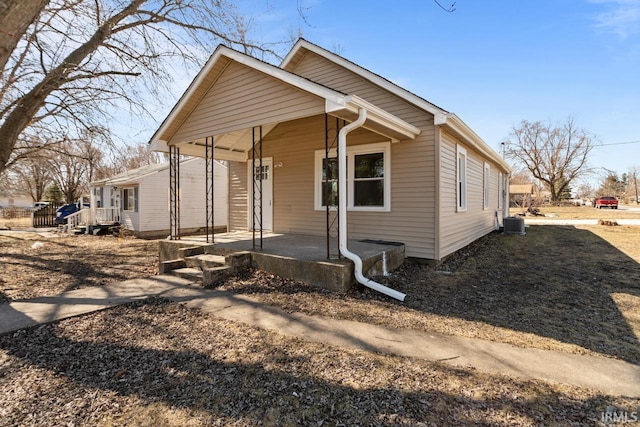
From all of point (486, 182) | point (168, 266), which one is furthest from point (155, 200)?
point (486, 182)

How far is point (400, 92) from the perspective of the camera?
23.1 ft

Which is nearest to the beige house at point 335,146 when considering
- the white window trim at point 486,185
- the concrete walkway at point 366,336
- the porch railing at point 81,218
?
the concrete walkway at point 366,336

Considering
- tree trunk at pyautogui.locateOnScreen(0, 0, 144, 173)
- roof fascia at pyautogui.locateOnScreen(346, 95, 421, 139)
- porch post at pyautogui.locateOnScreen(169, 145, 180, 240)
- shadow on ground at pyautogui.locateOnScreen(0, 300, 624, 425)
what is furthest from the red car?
tree trunk at pyautogui.locateOnScreen(0, 0, 144, 173)

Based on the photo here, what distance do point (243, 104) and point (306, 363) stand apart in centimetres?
528

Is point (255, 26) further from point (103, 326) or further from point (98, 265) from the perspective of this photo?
point (103, 326)

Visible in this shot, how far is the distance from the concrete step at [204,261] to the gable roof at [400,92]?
5.30m

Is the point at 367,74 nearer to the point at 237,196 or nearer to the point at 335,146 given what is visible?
the point at 335,146

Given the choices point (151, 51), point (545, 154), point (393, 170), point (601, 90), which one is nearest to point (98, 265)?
point (151, 51)

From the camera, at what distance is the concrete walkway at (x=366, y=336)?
283cm

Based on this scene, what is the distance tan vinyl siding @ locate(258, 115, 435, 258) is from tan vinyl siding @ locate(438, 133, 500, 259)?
0.40 m

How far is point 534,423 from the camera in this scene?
2.17m

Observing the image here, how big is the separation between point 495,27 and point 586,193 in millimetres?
96031

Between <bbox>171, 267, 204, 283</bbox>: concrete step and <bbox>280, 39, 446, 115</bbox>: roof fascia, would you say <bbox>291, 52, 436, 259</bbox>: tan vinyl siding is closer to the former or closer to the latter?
<bbox>280, 39, 446, 115</bbox>: roof fascia

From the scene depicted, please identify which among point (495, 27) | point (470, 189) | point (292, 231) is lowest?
point (292, 231)
